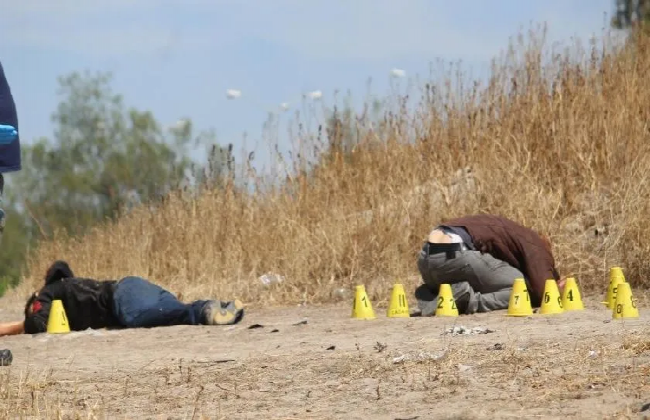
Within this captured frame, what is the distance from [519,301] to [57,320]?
12.5ft

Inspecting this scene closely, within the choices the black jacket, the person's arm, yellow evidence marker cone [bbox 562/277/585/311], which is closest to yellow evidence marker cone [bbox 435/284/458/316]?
yellow evidence marker cone [bbox 562/277/585/311]

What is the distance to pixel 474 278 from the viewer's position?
30.1 feet

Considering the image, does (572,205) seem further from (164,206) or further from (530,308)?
(164,206)

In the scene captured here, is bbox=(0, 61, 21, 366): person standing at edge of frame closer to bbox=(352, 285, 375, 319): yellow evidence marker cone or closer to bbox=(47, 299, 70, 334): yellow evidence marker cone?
bbox=(47, 299, 70, 334): yellow evidence marker cone

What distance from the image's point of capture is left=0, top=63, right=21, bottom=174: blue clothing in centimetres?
610

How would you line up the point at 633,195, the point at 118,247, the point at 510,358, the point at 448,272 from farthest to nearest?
1. the point at 118,247
2. the point at 633,195
3. the point at 448,272
4. the point at 510,358

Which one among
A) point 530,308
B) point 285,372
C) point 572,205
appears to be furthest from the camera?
point 572,205

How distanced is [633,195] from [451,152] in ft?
9.05

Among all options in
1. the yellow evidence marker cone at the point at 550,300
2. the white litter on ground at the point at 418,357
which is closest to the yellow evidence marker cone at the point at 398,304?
the yellow evidence marker cone at the point at 550,300

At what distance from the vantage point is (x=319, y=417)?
4.91 metres

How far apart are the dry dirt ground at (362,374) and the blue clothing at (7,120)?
A: 116 cm

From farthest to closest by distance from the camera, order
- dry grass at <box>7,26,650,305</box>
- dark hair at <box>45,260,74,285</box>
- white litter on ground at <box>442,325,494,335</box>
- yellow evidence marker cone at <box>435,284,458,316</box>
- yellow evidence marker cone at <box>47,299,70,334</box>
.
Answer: dry grass at <box>7,26,650,305</box>, dark hair at <box>45,260,74,285</box>, yellow evidence marker cone at <box>47,299,70,334</box>, yellow evidence marker cone at <box>435,284,458,316</box>, white litter on ground at <box>442,325,494,335</box>

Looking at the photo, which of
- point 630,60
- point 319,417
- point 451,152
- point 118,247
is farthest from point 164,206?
point 319,417

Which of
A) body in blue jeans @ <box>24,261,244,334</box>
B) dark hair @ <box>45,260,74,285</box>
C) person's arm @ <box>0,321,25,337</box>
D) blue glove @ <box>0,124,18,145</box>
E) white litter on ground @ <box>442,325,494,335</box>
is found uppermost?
blue glove @ <box>0,124,18,145</box>
